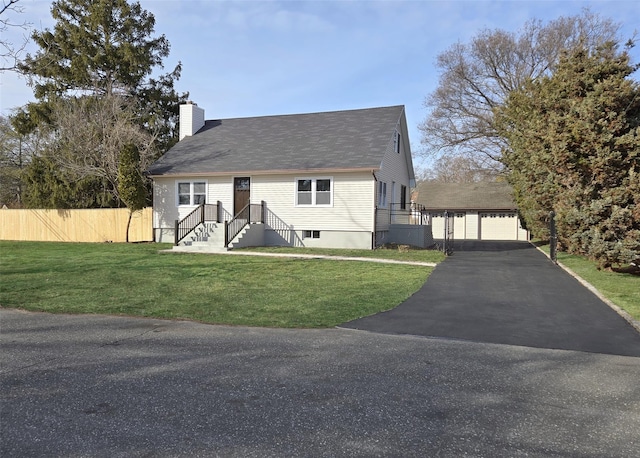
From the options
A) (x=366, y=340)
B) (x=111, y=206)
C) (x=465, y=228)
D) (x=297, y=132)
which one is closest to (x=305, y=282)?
(x=366, y=340)

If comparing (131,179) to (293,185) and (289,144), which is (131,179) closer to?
(289,144)

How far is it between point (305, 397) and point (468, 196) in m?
33.1

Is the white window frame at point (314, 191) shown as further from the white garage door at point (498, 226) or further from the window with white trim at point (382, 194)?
the white garage door at point (498, 226)

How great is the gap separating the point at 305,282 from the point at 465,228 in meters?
25.6

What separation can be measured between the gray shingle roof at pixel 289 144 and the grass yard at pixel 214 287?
600 centimetres

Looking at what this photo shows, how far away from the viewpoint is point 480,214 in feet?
108

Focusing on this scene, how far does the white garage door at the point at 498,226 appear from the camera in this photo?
3189 centimetres

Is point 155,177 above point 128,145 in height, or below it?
below

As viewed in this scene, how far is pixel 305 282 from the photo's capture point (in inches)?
403

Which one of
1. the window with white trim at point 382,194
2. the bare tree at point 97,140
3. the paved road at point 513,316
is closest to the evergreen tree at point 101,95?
the bare tree at point 97,140

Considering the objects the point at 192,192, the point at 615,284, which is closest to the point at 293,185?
the point at 192,192

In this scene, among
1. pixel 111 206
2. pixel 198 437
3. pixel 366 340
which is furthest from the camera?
pixel 111 206

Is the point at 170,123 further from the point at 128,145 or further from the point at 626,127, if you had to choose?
the point at 626,127

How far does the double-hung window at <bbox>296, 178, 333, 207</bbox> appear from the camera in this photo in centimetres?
1873
